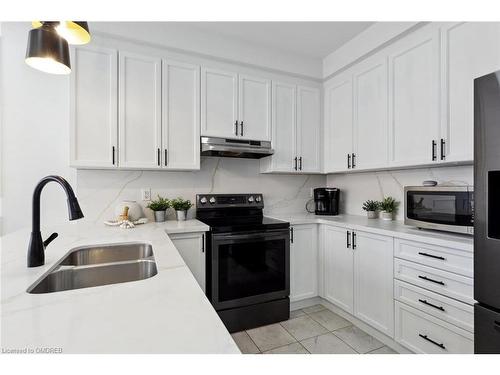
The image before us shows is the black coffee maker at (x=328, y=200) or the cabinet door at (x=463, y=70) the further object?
the black coffee maker at (x=328, y=200)

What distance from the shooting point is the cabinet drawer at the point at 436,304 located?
54.9 inches

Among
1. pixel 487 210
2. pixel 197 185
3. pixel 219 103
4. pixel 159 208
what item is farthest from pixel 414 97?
pixel 159 208

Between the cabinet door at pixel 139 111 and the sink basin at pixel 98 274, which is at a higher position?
the cabinet door at pixel 139 111

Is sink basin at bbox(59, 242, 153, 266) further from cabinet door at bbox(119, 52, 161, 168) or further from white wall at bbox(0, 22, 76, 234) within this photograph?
white wall at bbox(0, 22, 76, 234)

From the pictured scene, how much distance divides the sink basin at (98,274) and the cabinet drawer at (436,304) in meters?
1.65

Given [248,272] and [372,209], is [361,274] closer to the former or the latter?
[372,209]

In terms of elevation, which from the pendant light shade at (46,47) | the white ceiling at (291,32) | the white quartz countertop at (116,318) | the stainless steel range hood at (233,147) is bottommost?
the white quartz countertop at (116,318)

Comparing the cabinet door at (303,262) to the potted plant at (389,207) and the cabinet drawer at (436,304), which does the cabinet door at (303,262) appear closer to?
the potted plant at (389,207)

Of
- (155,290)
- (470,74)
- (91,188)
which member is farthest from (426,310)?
(91,188)

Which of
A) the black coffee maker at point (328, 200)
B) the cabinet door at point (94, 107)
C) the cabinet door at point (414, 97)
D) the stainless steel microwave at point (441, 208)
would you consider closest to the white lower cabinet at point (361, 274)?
the stainless steel microwave at point (441, 208)

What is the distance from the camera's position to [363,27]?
7.41 ft

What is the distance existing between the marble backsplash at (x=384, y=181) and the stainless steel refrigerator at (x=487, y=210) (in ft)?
2.78

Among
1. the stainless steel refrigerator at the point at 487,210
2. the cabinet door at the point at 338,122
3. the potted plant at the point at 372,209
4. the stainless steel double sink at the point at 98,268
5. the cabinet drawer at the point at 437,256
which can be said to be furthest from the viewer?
the cabinet door at the point at 338,122

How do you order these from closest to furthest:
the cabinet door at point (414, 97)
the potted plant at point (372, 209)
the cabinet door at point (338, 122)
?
the cabinet door at point (414, 97) → the potted plant at point (372, 209) → the cabinet door at point (338, 122)
